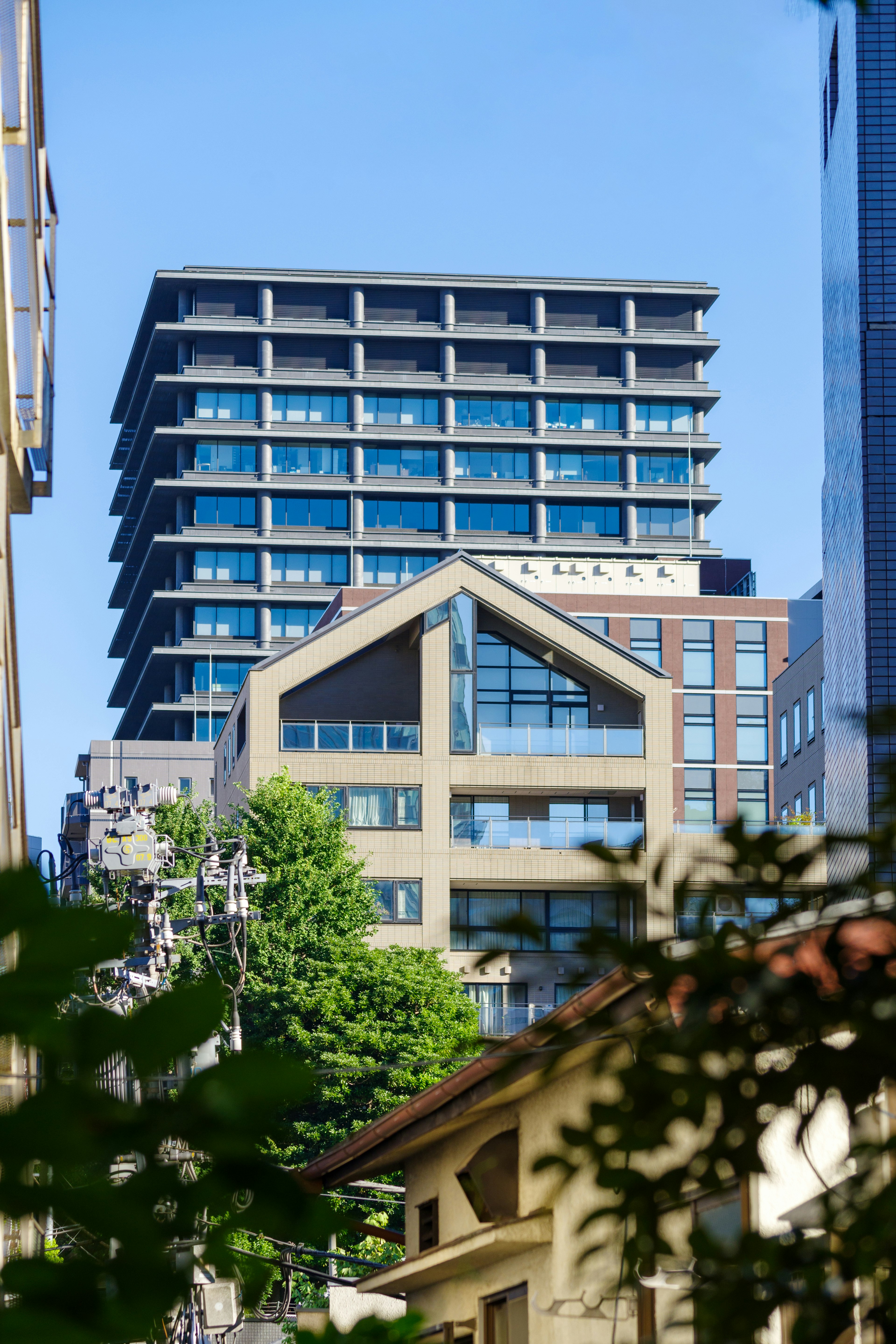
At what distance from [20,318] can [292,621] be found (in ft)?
318

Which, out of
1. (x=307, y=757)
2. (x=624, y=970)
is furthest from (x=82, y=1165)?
(x=307, y=757)

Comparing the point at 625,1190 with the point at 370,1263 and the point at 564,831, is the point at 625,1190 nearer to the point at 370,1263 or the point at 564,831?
the point at 370,1263

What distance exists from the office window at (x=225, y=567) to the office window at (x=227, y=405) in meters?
8.78

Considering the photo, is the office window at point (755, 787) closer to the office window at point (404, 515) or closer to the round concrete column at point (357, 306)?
the office window at point (404, 515)

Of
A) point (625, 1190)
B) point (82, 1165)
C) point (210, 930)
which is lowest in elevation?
point (210, 930)

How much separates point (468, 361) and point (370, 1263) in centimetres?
9918

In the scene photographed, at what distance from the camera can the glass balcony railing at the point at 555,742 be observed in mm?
52156

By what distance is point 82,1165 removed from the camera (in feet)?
4.58

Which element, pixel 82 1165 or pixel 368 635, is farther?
pixel 368 635

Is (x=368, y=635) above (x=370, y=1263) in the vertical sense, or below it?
above

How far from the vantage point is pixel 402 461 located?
109688mm

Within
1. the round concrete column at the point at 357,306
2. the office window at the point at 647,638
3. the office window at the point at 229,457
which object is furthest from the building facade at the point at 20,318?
the round concrete column at the point at 357,306

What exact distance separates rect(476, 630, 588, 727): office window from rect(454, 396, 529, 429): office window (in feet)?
187

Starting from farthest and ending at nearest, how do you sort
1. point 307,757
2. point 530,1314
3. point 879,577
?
point 307,757 < point 879,577 < point 530,1314
